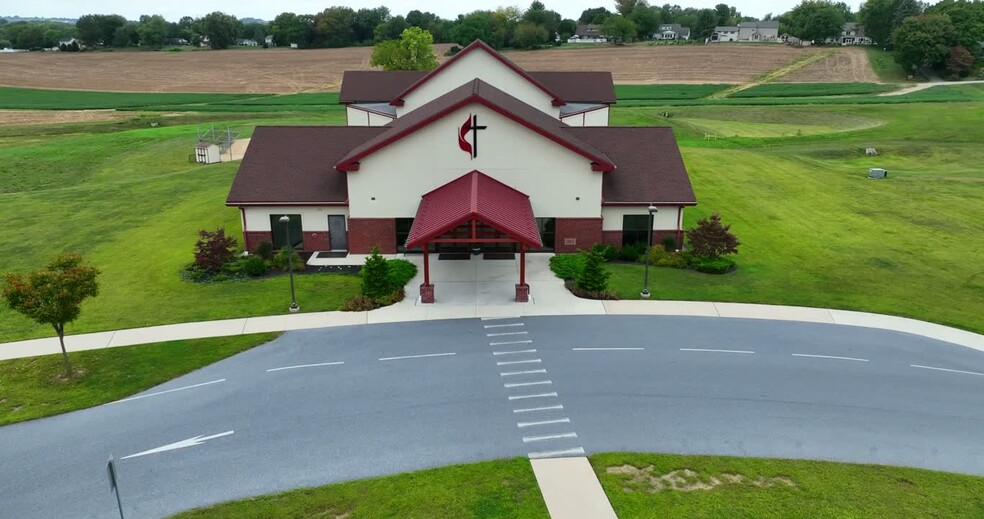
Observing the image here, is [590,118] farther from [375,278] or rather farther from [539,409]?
[539,409]

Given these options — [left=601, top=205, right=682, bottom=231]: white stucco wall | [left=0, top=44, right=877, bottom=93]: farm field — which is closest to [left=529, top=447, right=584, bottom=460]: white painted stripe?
[left=601, top=205, right=682, bottom=231]: white stucco wall

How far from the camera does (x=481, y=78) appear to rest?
47469 mm

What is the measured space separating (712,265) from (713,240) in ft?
4.18

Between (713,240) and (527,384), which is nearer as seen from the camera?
(527,384)

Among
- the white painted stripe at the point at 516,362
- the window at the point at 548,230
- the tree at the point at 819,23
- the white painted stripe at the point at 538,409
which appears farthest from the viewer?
the tree at the point at 819,23

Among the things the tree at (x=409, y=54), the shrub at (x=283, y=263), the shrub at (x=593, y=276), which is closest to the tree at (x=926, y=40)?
the tree at (x=409, y=54)

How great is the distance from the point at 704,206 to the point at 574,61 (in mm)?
95195

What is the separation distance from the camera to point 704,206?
43969 mm

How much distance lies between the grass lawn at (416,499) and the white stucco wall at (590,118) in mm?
40848

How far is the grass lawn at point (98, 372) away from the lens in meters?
21.2

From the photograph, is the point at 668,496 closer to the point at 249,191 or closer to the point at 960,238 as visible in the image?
the point at 249,191

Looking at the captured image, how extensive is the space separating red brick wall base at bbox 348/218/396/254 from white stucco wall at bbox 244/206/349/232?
3.46 feet

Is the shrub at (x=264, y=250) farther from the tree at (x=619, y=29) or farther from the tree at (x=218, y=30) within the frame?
the tree at (x=218, y=30)

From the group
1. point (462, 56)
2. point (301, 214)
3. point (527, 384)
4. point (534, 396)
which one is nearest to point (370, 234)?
point (301, 214)
